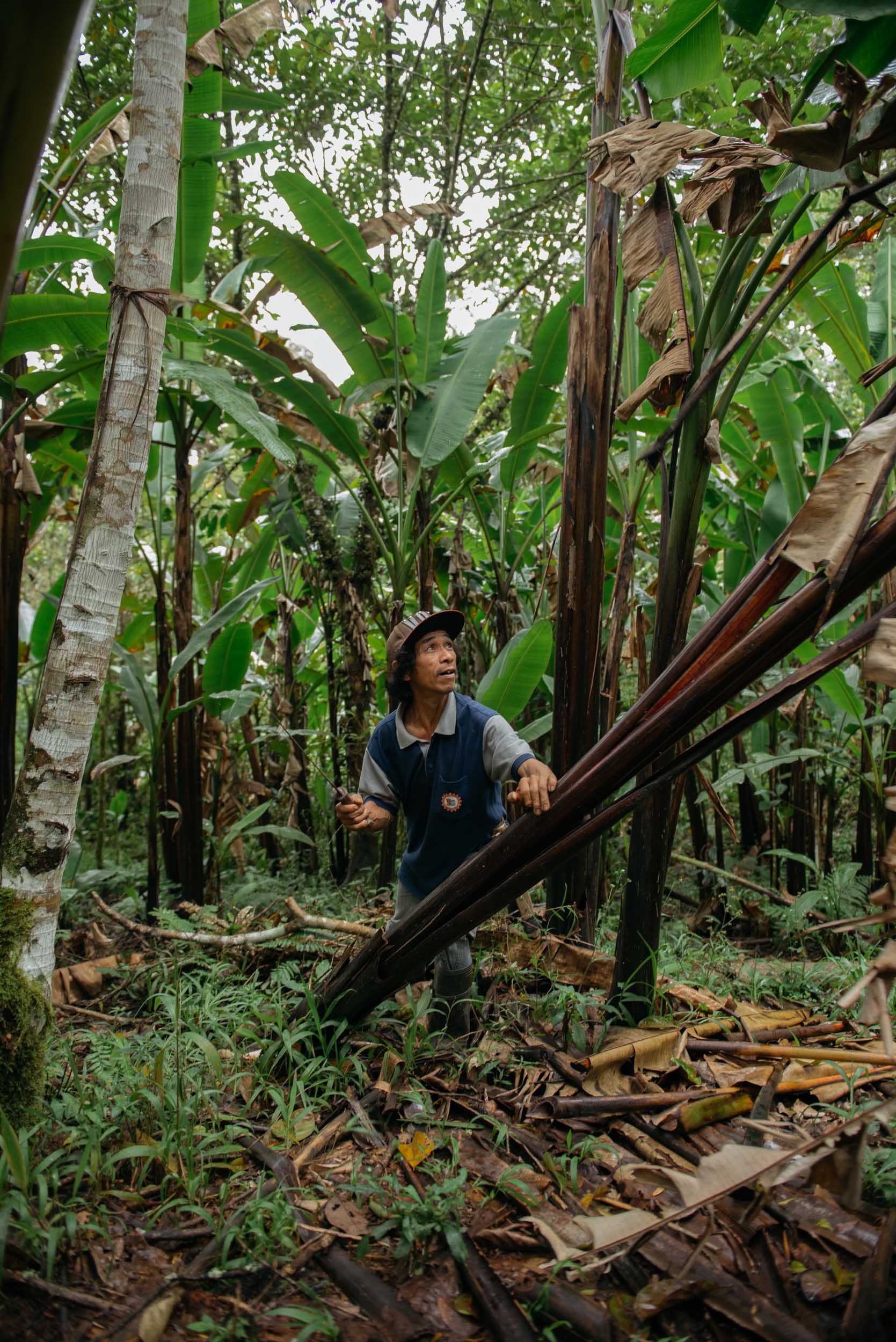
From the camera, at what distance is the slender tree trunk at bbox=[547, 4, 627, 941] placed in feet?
8.87

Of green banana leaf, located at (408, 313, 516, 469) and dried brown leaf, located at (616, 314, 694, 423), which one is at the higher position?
green banana leaf, located at (408, 313, 516, 469)

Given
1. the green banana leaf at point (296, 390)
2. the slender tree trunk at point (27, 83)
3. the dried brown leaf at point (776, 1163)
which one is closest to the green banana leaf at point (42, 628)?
the green banana leaf at point (296, 390)

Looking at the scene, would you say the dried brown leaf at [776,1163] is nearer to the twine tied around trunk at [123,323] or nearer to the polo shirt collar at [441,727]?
the polo shirt collar at [441,727]

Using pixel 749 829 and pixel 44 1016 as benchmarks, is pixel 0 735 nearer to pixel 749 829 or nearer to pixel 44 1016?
pixel 44 1016

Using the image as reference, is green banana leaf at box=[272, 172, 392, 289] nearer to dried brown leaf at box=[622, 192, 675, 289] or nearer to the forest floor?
dried brown leaf at box=[622, 192, 675, 289]

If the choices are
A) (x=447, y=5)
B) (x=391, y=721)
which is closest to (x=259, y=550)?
(x=391, y=721)

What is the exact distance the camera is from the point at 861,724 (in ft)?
10.9

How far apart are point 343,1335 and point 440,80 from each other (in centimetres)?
717

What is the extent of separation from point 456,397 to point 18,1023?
2.94 metres

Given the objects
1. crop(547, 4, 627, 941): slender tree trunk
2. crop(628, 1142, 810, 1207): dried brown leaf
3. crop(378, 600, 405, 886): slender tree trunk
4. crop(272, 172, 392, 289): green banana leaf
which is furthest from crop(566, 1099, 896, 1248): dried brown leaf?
crop(272, 172, 392, 289): green banana leaf

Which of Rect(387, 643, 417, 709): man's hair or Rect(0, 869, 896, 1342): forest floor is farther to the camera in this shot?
Rect(387, 643, 417, 709): man's hair

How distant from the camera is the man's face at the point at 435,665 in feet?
8.30

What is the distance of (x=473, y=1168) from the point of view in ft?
6.19

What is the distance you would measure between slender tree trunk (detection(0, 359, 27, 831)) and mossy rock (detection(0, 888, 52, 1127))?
125 centimetres
